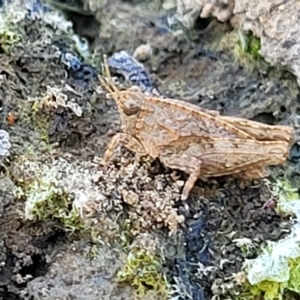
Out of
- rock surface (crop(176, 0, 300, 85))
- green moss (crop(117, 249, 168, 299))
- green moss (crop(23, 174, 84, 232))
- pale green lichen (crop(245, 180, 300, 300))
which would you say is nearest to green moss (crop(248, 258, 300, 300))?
pale green lichen (crop(245, 180, 300, 300))

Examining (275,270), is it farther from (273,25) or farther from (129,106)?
(273,25)

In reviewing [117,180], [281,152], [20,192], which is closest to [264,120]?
[281,152]

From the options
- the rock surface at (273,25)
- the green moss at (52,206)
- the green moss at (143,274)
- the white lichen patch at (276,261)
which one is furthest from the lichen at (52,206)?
the rock surface at (273,25)

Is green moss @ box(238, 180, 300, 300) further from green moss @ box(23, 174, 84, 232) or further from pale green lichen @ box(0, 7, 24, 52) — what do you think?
pale green lichen @ box(0, 7, 24, 52)

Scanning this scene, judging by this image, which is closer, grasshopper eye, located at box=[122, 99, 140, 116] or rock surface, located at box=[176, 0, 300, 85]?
grasshopper eye, located at box=[122, 99, 140, 116]

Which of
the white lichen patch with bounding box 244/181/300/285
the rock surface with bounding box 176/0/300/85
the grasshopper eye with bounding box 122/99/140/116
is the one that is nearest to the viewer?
the white lichen patch with bounding box 244/181/300/285

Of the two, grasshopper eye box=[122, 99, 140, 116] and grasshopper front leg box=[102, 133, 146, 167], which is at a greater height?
grasshopper eye box=[122, 99, 140, 116]

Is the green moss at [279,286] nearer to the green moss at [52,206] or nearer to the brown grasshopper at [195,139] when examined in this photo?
the brown grasshopper at [195,139]

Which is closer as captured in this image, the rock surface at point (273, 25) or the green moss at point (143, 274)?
the green moss at point (143, 274)
